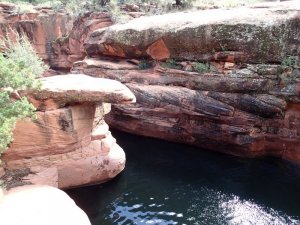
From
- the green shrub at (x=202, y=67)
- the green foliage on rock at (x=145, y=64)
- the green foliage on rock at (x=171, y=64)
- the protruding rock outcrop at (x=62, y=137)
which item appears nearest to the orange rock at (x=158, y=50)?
the green foliage on rock at (x=171, y=64)

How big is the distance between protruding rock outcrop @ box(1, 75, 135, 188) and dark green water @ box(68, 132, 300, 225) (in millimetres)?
748

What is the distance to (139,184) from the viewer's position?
10.3 m

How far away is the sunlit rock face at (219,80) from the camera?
11375 millimetres

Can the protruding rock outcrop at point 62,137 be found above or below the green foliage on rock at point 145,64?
below

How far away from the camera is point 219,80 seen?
39.9 feet

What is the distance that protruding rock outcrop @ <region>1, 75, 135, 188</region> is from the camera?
29.0 ft

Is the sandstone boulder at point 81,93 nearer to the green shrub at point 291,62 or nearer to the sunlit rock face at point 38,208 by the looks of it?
the sunlit rock face at point 38,208

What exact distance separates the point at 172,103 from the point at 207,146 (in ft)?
7.06

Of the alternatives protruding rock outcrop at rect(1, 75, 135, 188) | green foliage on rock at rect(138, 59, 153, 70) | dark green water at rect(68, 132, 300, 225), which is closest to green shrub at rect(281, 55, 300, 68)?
dark green water at rect(68, 132, 300, 225)

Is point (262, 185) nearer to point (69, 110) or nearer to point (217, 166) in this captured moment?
point (217, 166)

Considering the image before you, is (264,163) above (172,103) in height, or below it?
below

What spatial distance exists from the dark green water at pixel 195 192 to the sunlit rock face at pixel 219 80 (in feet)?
2.94

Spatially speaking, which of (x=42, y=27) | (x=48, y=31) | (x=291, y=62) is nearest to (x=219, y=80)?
(x=291, y=62)

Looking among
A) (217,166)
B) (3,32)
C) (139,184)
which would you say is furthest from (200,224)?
(3,32)
